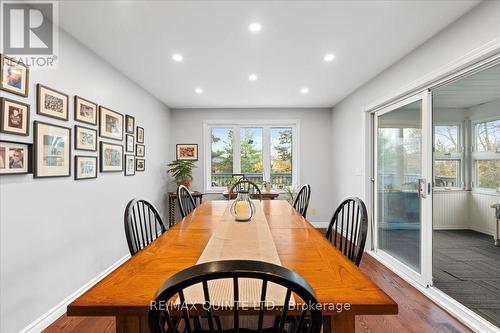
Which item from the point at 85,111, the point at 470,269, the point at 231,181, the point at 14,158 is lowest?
the point at 470,269

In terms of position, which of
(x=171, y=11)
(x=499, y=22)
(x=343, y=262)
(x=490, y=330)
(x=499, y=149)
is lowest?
(x=490, y=330)

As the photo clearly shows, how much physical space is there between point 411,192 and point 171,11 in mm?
3046

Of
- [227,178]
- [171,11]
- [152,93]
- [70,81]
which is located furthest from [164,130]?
[171,11]

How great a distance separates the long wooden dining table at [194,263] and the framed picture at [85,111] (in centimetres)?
167

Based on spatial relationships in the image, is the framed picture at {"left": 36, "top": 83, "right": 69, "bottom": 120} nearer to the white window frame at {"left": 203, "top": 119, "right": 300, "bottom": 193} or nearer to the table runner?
the table runner

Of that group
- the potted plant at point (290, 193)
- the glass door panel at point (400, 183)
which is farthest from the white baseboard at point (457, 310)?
the potted plant at point (290, 193)

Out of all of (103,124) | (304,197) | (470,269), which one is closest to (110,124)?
(103,124)

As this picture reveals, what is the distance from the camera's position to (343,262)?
1148mm

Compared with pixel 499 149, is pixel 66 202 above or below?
below

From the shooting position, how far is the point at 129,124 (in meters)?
3.48

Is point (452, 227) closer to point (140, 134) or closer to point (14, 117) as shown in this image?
point (140, 134)

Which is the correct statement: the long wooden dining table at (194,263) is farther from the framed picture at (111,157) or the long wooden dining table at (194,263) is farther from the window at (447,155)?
the window at (447,155)

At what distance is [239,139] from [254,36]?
3.07m

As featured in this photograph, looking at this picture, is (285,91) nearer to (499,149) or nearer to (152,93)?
(152,93)
